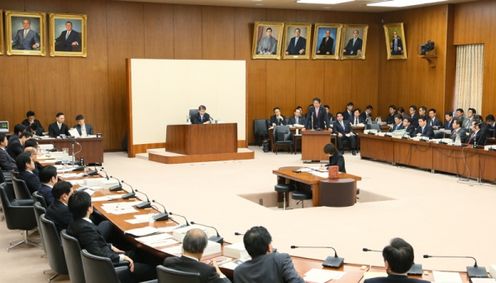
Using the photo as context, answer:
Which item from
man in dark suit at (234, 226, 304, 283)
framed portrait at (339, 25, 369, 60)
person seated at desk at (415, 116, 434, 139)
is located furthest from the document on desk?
framed portrait at (339, 25, 369, 60)

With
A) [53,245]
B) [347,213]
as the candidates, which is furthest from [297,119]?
[53,245]

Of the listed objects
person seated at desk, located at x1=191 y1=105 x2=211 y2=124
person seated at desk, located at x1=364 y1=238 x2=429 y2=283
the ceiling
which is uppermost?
the ceiling

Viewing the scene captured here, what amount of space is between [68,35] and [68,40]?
0.42 ft

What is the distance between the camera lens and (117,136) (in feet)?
53.6

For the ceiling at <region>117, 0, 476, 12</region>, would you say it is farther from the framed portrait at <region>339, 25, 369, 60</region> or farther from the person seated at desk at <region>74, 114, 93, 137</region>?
the person seated at desk at <region>74, 114, 93, 137</region>

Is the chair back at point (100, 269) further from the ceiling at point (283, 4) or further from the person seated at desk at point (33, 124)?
the ceiling at point (283, 4)

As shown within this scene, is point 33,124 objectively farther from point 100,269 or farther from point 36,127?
point 100,269

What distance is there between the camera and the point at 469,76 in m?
16.0

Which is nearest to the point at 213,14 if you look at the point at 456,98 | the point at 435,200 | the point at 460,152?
the point at 456,98

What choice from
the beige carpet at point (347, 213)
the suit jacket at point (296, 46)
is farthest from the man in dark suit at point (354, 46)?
the beige carpet at point (347, 213)

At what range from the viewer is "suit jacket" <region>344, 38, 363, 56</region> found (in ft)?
61.4

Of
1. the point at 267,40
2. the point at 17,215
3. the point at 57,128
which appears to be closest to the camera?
the point at 17,215

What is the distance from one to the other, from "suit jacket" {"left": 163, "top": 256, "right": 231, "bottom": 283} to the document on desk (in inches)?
25.4

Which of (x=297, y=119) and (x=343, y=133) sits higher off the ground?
(x=297, y=119)
